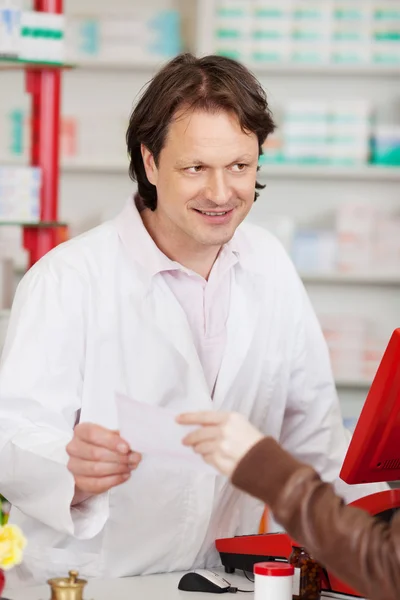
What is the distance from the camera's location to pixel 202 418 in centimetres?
145

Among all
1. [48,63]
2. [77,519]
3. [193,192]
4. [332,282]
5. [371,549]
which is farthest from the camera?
[332,282]

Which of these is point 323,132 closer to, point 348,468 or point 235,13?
point 235,13

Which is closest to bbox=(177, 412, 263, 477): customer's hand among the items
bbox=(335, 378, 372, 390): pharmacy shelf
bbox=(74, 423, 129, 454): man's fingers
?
bbox=(74, 423, 129, 454): man's fingers

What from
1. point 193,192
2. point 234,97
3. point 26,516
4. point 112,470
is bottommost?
point 26,516

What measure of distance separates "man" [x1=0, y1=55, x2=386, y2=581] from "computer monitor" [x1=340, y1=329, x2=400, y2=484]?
0.44 m

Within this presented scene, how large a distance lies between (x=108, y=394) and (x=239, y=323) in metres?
0.36

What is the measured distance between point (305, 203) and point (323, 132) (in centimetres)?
47

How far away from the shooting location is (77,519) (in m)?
1.86

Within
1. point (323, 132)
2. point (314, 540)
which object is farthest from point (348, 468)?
point (323, 132)

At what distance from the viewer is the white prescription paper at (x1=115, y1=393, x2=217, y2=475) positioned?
4.90 ft

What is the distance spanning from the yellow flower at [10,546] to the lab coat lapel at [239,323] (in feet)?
2.58

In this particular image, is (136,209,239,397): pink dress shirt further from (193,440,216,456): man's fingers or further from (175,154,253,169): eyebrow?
(193,440,216,456): man's fingers

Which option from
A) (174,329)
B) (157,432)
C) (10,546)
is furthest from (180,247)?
(10,546)

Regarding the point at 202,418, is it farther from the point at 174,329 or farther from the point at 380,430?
the point at 174,329
